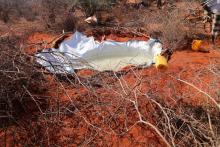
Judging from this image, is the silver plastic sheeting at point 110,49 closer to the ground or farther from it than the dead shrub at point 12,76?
closer to the ground

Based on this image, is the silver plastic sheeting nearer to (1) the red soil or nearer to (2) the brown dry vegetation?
(2) the brown dry vegetation

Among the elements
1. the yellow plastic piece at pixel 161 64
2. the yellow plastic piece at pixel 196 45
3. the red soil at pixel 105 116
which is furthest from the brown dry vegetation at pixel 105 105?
the yellow plastic piece at pixel 196 45

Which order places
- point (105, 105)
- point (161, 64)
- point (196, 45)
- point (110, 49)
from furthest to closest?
point (110, 49), point (196, 45), point (161, 64), point (105, 105)

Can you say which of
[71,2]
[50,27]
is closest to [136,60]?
[50,27]

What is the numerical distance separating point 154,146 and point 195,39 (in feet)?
24.9

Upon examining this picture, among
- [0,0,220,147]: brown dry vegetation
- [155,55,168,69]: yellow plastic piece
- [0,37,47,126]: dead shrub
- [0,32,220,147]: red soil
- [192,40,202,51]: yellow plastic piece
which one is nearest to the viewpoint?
[0,37,47,126]: dead shrub

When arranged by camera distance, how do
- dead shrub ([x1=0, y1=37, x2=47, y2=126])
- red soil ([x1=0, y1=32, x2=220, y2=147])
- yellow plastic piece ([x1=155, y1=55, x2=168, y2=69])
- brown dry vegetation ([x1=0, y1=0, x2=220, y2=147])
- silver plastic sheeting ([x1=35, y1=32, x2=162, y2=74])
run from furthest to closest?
silver plastic sheeting ([x1=35, y1=32, x2=162, y2=74]) < yellow plastic piece ([x1=155, y1=55, x2=168, y2=69]) < red soil ([x1=0, y1=32, x2=220, y2=147]) < brown dry vegetation ([x1=0, y1=0, x2=220, y2=147]) < dead shrub ([x1=0, y1=37, x2=47, y2=126])

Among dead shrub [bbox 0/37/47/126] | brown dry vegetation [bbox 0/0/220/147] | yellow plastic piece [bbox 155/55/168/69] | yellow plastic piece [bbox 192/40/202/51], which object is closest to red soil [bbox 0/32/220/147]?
brown dry vegetation [bbox 0/0/220/147]

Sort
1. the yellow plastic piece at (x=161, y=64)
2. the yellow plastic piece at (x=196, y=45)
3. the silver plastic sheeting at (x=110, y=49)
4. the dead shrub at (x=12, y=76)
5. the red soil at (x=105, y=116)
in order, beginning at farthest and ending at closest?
1. the silver plastic sheeting at (x=110, y=49)
2. the yellow plastic piece at (x=196, y=45)
3. the yellow plastic piece at (x=161, y=64)
4. the red soil at (x=105, y=116)
5. the dead shrub at (x=12, y=76)

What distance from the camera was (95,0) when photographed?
1625 cm

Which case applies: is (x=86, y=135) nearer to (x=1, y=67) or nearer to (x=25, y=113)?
(x=25, y=113)

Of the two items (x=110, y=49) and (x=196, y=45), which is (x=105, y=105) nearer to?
(x=110, y=49)

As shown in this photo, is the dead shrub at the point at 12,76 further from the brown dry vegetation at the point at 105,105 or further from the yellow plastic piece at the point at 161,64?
the yellow plastic piece at the point at 161,64

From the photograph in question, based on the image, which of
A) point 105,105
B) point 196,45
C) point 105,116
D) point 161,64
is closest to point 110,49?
point 196,45
